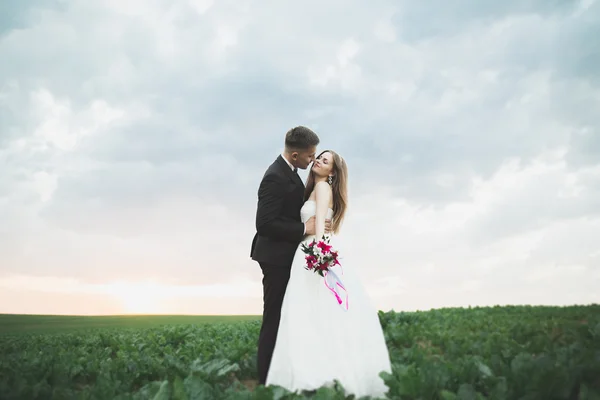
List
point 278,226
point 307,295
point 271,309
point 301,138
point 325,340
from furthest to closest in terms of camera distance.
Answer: point 301,138, point 271,309, point 278,226, point 307,295, point 325,340

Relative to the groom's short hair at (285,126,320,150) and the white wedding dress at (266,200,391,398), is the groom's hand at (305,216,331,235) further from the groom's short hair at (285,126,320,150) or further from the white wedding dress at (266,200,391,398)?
the groom's short hair at (285,126,320,150)

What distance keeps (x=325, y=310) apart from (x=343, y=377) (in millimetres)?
678

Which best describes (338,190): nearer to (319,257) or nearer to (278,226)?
(278,226)

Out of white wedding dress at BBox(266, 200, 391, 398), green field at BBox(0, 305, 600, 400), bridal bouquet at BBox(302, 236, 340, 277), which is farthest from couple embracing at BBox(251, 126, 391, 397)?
green field at BBox(0, 305, 600, 400)

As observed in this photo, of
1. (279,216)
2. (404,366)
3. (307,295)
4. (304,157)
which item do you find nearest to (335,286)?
(307,295)

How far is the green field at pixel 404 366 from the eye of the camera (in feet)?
14.0

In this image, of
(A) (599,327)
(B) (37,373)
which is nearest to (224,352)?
(B) (37,373)

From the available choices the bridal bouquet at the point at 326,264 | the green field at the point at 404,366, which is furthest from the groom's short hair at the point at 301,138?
the green field at the point at 404,366

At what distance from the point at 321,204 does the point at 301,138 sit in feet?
2.62

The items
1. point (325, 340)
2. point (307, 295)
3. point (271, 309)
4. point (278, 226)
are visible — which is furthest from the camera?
point (271, 309)

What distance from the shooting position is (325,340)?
5.00m

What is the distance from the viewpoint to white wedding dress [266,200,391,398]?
488cm

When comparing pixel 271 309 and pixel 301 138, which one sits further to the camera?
pixel 301 138

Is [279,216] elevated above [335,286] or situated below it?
above
